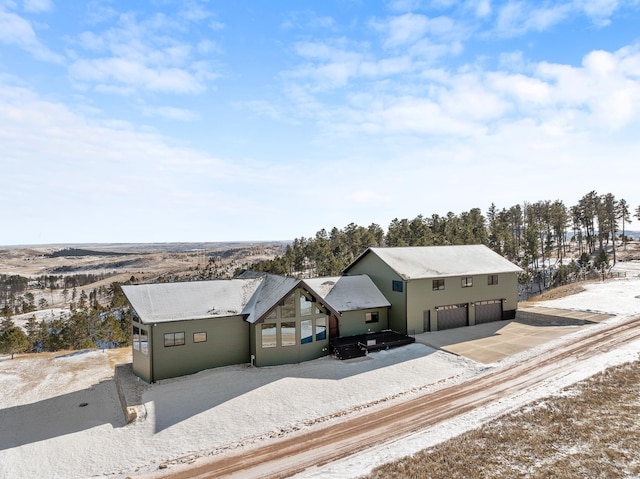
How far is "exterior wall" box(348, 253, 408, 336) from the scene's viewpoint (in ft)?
101

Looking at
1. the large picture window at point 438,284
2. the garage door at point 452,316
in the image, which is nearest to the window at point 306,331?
the large picture window at point 438,284

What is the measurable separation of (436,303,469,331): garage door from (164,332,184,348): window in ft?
72.3

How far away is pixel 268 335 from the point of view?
24000mm

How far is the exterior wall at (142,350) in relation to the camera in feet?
71.6

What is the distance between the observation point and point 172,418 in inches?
679

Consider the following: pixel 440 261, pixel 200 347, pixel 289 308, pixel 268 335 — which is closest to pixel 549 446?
pixel 289 308

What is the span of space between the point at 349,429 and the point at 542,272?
8695 cm

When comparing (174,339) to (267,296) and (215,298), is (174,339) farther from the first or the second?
(267,296)

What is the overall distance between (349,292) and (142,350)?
16.9m

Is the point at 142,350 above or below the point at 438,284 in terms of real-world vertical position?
below

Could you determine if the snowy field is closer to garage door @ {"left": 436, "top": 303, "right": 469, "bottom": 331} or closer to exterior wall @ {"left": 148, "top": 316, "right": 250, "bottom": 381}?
exterior wall @ {"left": 148, "top": 316, "right": 250, "bottom": 381}

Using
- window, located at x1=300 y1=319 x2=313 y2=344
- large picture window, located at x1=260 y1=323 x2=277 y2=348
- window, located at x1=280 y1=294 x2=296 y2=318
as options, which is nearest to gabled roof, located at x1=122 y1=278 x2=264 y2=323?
large picture window, located at x1=260 y1=323 x2=277 y2=348

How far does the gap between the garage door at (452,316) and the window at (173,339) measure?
72.3ft

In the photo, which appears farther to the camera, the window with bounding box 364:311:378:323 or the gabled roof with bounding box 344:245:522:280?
the gabled roof with bounding box 344:245:522:280
